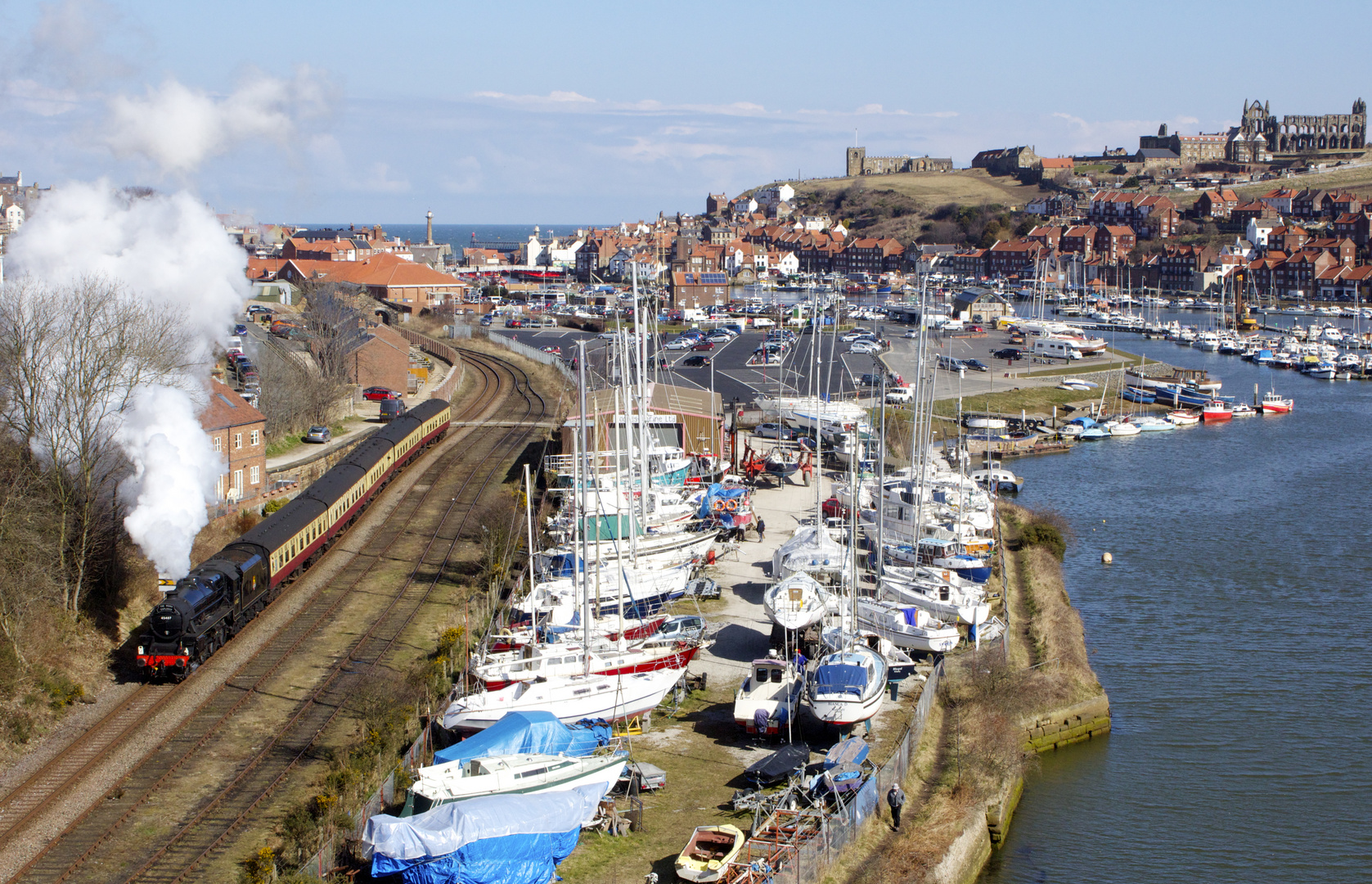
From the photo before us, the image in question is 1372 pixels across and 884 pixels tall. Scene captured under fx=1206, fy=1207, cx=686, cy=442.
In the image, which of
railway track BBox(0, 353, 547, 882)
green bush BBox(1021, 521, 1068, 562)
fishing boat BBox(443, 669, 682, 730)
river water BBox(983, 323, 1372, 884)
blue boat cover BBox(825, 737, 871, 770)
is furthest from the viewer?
green bush BBox(1021, 521, 1068, 562)

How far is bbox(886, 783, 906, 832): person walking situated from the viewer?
17.3 metres

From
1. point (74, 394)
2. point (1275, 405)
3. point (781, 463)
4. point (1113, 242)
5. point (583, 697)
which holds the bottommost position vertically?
point (583, 697)

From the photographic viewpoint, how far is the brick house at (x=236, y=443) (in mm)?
32156

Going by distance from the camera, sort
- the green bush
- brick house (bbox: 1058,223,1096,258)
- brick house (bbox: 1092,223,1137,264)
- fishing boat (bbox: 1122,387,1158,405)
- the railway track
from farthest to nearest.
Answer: brick house (bbox: 1058,223,1096,258) → brick house (bbox: 1092,223,1137,264) → fishing boat (bbox: 1122,387,1158,405) → the green bush → the railway track

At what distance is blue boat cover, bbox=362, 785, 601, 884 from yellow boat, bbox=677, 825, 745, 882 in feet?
5.02

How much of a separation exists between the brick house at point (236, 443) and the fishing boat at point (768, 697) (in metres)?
17.3

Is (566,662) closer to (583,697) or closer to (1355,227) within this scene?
(583,697)

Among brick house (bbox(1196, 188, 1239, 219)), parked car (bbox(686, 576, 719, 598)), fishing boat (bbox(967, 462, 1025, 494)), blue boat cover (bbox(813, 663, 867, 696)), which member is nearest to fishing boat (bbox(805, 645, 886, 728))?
blue boat cover (bbox(813, 663, 867, 696))

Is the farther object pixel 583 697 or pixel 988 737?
pixel 988 737

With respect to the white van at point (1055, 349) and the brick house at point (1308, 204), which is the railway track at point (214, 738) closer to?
the white van at point (1055, 349)

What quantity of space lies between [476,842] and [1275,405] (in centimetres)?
5894

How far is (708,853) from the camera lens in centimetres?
1515

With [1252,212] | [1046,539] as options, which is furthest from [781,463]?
[1252,212]

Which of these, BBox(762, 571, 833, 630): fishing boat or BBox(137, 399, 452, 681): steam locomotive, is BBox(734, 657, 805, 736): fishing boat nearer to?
BBox(762, 571, 833, 630): fishing boat
